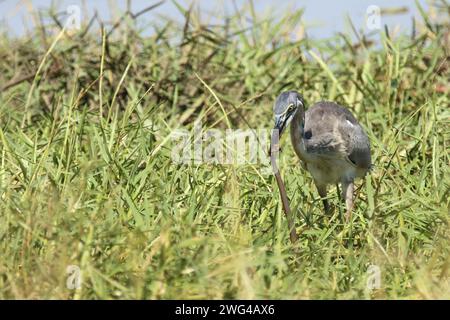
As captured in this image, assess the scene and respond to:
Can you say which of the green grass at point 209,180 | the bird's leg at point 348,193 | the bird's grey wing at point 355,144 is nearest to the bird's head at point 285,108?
the green grass at point 209,180

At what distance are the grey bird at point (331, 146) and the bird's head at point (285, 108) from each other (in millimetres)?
186

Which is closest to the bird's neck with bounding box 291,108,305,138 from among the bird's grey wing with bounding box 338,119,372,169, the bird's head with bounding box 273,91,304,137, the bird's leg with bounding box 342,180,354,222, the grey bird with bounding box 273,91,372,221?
the grey bird with bounding box 273,91,372,221

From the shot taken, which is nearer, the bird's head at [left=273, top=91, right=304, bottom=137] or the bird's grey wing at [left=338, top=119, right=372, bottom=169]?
the bird's head at [left=273, top=91, right=304, bottom=137]

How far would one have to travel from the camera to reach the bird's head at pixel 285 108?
5.62 metres

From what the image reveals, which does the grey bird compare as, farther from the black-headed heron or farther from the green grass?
the green grass

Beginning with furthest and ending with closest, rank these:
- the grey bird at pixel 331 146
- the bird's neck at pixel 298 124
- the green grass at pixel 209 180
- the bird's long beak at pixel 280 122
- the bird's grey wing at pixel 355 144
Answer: the bird's grey wing at pixel 355 144 < the grey bird at pixel 331 146 < the bird's neck at pixel 298 124 < the bird's long beak at pixel 280 122 < the green grass at pixel 209 180

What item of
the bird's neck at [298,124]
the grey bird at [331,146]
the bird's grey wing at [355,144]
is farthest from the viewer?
the bird's grey wing at [355,144]

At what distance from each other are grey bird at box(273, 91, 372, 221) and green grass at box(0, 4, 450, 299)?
127mm

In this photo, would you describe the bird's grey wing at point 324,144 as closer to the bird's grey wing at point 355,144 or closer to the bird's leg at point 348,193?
the bird's grey wing at point 355,144

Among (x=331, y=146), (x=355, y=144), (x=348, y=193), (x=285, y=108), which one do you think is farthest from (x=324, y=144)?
(x=285, y=108)

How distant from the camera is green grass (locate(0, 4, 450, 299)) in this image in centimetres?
448

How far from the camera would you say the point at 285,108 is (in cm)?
567

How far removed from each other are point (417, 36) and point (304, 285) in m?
5.01
